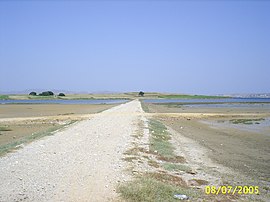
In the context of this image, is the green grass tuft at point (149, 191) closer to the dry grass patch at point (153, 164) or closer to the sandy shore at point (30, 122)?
the dry grass patch at point (153, 164)

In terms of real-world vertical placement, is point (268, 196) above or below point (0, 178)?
below

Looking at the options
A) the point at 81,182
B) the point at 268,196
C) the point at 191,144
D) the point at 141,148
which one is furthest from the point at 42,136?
the point at 268,196

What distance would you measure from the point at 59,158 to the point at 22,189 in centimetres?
382

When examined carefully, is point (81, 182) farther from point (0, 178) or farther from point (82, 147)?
point (82, 147)

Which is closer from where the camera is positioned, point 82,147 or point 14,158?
point 14,158

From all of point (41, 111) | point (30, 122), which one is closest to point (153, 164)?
point (30, 122)

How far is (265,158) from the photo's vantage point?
48.0 ft

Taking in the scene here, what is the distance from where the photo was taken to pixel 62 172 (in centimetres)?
964
